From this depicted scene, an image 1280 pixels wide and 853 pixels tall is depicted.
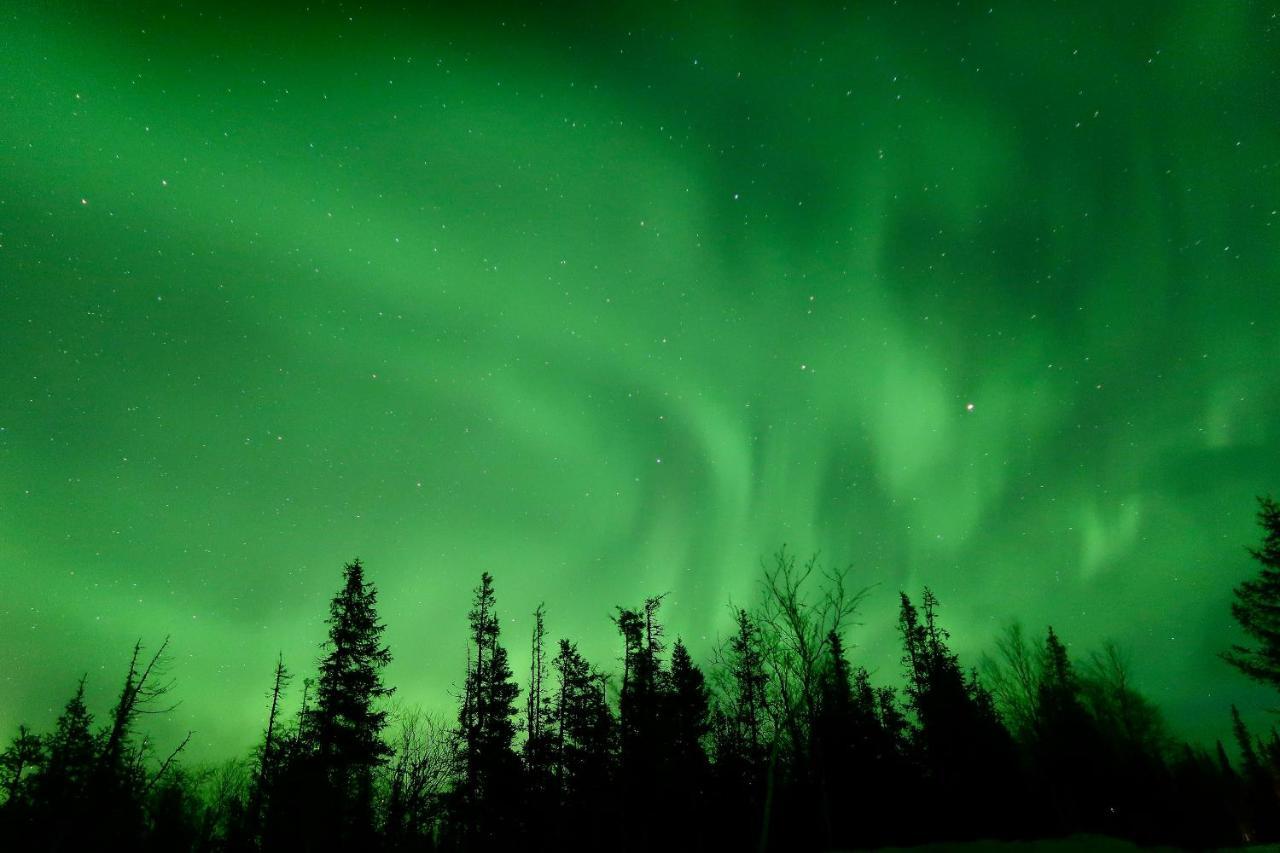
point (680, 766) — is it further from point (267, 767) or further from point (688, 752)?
point (267, 767)

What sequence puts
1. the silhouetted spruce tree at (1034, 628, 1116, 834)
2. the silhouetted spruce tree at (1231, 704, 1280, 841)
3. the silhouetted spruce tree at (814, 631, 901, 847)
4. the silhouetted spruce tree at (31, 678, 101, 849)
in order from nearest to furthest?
the silhouetted spruce tree at (31, 678, 101, 849)
the silhouetted spruce tree at (814, 631, 901, 847)
the silhouetted spruce tree at (1034, 628, 1116, 834)
the silhouetted spruce tree at (1231, 704, 1280, 841)

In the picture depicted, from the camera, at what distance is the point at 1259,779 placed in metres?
48.0

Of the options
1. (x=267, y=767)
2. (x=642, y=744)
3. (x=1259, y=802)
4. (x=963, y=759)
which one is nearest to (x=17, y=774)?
(x=267, y=767)

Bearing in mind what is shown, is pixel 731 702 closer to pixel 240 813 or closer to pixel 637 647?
pixel 637 647

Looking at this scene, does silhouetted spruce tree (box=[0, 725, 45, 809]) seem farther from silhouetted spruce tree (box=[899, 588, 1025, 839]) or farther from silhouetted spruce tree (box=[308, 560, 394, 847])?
silhouetted spruce tree (box=[899, 588, 1025, 839])

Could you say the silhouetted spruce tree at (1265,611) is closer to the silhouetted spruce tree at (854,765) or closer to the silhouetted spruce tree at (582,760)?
the silhouetted spruce tree at (854,765)

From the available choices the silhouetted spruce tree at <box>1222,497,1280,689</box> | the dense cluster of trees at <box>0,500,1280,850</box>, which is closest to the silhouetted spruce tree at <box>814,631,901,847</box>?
the dense cluster of trees at <box>0,500,1280,850</box>

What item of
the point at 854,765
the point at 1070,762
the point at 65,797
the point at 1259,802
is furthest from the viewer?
the point at 1259,802

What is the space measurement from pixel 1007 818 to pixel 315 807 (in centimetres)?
3110

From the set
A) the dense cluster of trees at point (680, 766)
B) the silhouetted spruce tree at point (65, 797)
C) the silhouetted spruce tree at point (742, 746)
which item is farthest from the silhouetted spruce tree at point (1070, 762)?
the silhouetted spruce tree at point (65, 797)

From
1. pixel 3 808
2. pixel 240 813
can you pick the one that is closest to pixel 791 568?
pixel 3 808

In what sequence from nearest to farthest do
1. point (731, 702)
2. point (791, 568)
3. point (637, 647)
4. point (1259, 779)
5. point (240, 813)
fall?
point (791, 568)
point (731, 702)
point (637, 647)
point (240, 813)
point (1259, 779)

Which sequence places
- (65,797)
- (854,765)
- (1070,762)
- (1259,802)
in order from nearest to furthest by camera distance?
(65,797) → (854,765) → (1070,762) → (1259,802)

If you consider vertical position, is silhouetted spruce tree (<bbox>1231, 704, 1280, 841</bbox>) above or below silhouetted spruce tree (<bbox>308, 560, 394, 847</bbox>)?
below
